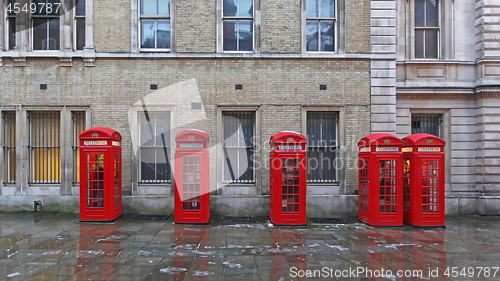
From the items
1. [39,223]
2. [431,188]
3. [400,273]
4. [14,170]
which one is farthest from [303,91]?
[14,170]

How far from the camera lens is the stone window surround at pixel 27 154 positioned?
10102mm

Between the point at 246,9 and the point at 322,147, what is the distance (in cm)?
567

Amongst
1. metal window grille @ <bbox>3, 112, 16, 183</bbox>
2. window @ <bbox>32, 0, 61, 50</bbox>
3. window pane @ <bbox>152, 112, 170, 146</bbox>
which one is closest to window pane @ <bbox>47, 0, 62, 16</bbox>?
window @ <bbox>32, 0, 61, 50</bbox>

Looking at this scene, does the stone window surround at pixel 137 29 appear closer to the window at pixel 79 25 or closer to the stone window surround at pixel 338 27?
the window at pixel 79 25

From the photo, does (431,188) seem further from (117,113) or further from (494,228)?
(117,113)

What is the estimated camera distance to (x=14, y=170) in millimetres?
10430

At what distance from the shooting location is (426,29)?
11.3 metres

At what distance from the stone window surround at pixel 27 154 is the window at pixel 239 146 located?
485 cm

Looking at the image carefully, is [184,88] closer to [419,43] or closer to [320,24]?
[320,24]

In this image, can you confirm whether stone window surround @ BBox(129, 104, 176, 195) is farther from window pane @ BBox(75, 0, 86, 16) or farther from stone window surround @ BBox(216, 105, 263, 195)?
window pane @ BBox(75, 0, 86, 16)

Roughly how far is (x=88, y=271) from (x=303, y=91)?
8064 millimetres

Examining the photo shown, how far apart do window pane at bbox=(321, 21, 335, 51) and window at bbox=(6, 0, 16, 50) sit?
36.6 ft

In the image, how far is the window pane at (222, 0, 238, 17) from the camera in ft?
34.2

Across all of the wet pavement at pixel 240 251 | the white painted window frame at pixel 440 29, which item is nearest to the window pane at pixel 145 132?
the wet pavement at pixel 240 251
